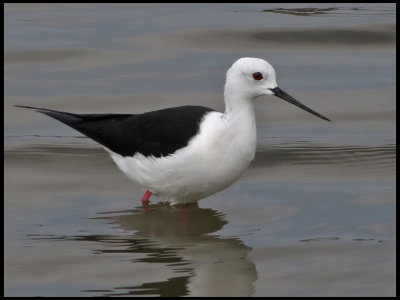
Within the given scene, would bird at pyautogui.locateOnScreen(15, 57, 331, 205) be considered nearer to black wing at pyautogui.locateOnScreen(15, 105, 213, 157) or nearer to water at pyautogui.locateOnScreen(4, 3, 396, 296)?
black wing at pyautogui.locateOnScreen(15, 105, 213, 157)

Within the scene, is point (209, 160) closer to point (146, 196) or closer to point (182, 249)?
point (182, 249)

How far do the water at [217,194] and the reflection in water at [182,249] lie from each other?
14mm

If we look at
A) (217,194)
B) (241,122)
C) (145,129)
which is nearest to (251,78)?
(241,122)

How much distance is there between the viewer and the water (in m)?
6.33

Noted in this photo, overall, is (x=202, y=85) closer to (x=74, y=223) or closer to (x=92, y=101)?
(x=92, y=101)

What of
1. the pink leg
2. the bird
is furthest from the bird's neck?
the pink leg

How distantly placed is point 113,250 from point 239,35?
17.4ft

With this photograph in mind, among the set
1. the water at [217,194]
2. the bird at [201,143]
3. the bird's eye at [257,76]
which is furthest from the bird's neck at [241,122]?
the water at [217,194]

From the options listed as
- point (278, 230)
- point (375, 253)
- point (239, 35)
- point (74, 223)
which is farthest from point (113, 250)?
point (239, 35)

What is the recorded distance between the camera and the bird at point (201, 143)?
695cm

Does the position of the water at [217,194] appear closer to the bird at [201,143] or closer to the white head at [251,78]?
the bird at [201,143]

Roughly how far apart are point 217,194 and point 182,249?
3.92ft

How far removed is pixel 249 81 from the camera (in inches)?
280

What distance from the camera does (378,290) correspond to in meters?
6.09
